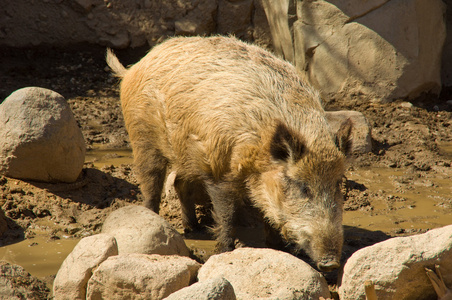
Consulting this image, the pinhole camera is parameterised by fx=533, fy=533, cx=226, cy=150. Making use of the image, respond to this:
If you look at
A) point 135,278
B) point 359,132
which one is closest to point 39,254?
point 135,278

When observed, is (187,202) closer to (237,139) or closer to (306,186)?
(237,139)

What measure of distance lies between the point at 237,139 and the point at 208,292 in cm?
161

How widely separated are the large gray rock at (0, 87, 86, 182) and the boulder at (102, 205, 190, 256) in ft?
4.63

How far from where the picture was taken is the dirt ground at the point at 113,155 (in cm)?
489

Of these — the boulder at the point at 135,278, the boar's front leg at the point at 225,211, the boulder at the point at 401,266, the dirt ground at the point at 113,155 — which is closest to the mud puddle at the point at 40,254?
the dirt ground at the point at 113,155

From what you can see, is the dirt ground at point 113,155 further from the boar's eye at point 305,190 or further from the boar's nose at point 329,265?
the boar's eye at point 305,190

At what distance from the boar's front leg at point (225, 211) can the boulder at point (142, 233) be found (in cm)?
44

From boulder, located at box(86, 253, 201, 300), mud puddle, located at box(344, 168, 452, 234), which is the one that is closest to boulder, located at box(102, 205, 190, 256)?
boulder, located at box(86, 253, 201, 300)

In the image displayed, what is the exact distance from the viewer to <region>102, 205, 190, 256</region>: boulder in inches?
148

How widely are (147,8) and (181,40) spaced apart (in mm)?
4438

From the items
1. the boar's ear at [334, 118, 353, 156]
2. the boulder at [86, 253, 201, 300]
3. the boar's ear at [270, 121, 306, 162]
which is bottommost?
the boulder at [86, 253, 201, 300]

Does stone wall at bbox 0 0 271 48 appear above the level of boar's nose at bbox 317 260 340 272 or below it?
above

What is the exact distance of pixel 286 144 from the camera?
390 cm

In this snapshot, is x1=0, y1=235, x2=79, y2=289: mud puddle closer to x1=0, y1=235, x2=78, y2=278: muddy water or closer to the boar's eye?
x1=0, y1=235, x2=78, y2=278: muddy water
